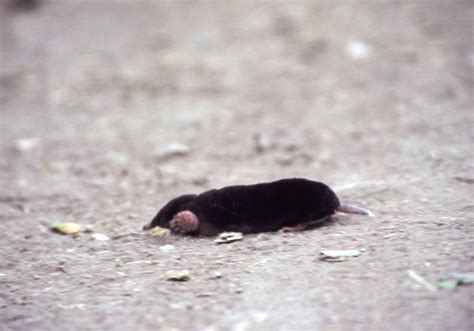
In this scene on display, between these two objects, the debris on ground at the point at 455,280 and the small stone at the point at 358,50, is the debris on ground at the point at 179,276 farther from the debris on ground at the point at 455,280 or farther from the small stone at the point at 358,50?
the small stone at the point at 358,50

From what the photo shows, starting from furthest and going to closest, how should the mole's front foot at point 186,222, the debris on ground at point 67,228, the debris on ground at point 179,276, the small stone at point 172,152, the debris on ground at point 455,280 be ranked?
the small stone at point 172,152 < the debris on ground at point 67,228 < the mole's front foot at point 186,222 < the debris on ground at point 179,276 < the debris on ground at point 455,280

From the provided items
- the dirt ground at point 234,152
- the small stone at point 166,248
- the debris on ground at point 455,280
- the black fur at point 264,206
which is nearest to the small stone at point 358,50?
the dirt ground at point 234,152

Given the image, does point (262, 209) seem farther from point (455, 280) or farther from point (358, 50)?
point (358, 50)

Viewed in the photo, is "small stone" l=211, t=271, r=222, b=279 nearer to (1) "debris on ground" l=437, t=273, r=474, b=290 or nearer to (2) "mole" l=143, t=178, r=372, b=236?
(2) "mole" l=143, t=178, r=372, b=236

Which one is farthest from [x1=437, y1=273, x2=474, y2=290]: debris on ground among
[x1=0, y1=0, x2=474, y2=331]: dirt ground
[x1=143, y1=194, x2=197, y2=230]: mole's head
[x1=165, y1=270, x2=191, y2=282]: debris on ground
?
[x1=143, y1=194, x2=197, y2=230]: mole's head

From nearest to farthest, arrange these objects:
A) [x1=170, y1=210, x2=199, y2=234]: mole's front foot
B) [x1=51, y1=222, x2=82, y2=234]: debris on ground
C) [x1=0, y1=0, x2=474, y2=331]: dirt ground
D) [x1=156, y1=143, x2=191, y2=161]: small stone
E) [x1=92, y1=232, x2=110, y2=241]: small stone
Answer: [x1=0, y1=0, x2=474, y2=331]: dirt ground
[x1=170, y1=210, x2=199, y2=234]: mole's front foot
[x1=92, y1=232, x2=110, y2=241]: small stone
[x1=51, y1=222, x2=82, y2=234]: debris on ground
[x1=156, y1=143, x2=191, y2=161]: small stone

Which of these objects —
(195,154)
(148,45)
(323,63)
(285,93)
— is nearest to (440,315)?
(195,154)
